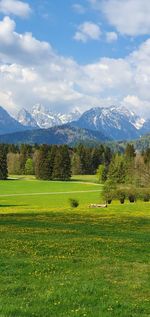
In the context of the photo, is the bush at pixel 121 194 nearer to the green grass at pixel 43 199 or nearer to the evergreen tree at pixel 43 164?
the green grass at pixel 43 199

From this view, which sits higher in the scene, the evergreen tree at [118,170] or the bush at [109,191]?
the evergreen tree at [118,170]

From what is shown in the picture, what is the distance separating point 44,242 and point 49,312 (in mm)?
13588

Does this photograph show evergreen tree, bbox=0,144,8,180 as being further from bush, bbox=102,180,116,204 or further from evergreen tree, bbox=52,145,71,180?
bush, bbox=102,180,116,204

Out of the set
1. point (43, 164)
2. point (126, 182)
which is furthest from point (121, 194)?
point (43, 164)

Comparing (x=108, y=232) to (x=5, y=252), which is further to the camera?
(x=108, y=232)

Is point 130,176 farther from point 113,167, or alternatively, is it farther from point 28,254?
point 28,254

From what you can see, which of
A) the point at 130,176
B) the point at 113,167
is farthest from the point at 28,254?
the point at 113,167

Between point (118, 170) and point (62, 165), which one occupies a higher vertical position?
point (62, 165)

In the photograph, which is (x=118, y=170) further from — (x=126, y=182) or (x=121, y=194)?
(x=121, y=194)

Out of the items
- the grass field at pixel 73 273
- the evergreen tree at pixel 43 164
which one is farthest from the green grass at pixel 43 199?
the grass field at pixel 73 273

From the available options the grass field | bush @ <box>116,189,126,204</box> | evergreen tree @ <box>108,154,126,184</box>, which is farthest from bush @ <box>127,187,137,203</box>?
the grass field

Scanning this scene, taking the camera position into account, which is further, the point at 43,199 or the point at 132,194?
the point at 43,199

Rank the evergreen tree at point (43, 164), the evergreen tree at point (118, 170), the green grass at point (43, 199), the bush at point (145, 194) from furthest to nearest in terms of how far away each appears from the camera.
Answer: the evergreen tree at point (43, 164) < the evergreen tree at point (118, 170) < the bush at point (145, 194) < the green grass at point (43, 199)

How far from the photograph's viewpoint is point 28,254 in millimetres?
21750
